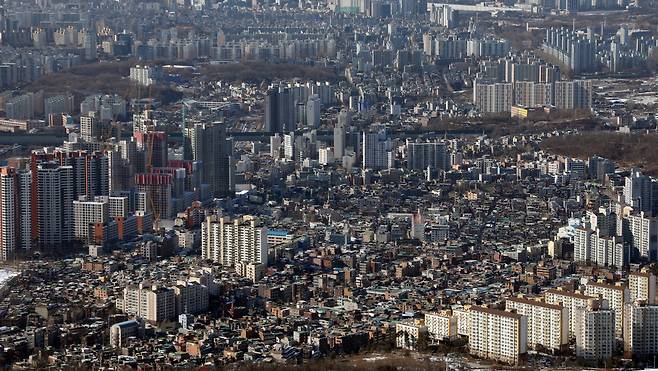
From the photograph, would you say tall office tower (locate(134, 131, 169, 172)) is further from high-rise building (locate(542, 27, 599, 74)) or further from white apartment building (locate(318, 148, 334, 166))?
high-rise building (locate(542, 27, 599, 74))

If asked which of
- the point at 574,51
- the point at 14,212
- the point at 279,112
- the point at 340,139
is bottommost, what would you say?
the point at 14,212

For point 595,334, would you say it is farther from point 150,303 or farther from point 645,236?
point 645,236

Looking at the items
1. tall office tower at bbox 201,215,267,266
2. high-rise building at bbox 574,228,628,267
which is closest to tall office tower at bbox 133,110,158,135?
tall office tower at bbox 201,215,267,266

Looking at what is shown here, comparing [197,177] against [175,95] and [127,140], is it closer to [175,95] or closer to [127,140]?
[127,140]

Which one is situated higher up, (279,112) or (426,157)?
(279,112)

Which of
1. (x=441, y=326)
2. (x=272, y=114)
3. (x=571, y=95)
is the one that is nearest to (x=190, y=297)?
(x=441, y=326)

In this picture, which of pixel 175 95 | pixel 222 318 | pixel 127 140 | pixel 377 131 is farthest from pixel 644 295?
pixel 175 95
